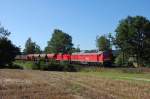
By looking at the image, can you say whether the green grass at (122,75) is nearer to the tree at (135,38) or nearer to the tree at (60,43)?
the tree at (135,38)

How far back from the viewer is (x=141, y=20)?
11112cm

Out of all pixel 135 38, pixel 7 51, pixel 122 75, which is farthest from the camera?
pixel 135 38

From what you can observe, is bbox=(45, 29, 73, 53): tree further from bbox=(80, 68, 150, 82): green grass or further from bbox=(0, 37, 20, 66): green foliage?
bbox=(80, 68, 150, 82): green grass

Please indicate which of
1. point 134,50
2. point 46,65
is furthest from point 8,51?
point 134,50

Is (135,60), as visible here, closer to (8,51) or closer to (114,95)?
(8,51)

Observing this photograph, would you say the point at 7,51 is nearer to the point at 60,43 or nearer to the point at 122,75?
the point at 122,75

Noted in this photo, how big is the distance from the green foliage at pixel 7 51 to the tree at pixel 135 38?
3062 centimetres

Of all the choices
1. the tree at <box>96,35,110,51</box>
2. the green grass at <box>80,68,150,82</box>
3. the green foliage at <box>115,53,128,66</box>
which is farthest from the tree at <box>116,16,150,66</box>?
the green grass at <box>80,68,150,82</box>

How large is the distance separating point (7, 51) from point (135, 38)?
3698 cm

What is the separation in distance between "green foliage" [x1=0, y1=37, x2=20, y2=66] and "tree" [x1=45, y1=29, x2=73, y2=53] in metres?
71.6

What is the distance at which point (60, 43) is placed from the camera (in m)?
171

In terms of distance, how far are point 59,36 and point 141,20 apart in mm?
68122

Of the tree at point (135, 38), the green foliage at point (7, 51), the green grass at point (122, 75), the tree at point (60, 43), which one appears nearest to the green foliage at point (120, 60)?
the tree at point (135, 38)

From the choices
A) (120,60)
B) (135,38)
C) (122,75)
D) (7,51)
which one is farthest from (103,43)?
(122,75)
